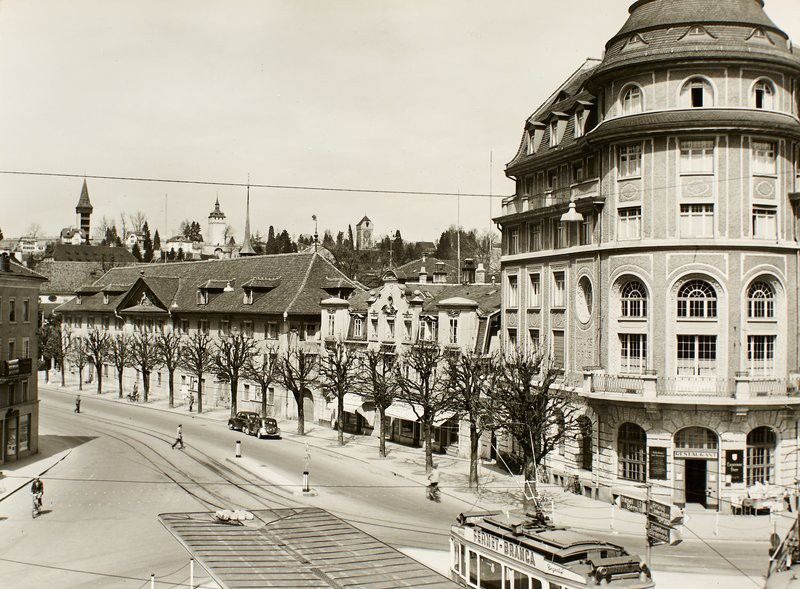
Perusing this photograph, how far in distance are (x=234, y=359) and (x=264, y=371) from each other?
3.99 meters

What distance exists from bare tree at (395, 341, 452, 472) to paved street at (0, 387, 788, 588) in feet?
13.1

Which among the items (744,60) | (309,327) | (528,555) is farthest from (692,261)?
(309,327)

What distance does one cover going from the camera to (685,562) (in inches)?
Answer: 1198

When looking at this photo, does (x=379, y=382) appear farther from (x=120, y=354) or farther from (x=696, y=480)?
(x=120, y=354)

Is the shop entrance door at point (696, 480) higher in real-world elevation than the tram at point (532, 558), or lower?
lower

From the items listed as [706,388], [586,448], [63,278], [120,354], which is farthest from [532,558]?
[63,278]

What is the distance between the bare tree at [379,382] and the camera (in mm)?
52812

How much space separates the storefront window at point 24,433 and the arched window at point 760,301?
4354cm

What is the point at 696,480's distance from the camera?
3966 cm

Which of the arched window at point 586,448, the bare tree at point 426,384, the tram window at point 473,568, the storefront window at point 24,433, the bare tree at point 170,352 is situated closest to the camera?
the tram window at point 473,568

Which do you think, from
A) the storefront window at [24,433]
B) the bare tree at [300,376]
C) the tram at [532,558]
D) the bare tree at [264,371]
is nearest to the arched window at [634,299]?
the tram at [532,558]

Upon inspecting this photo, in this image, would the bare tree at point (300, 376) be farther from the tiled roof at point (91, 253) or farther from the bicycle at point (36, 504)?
the tiled roof at point (91, 253)

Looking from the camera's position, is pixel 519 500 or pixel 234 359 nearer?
pixel 519 500

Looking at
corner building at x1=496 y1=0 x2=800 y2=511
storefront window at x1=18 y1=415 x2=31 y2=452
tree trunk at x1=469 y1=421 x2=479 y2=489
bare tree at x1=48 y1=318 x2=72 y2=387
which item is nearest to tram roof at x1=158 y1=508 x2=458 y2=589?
tree trunk at x1=469 y1=421 x2=479 y2=489
